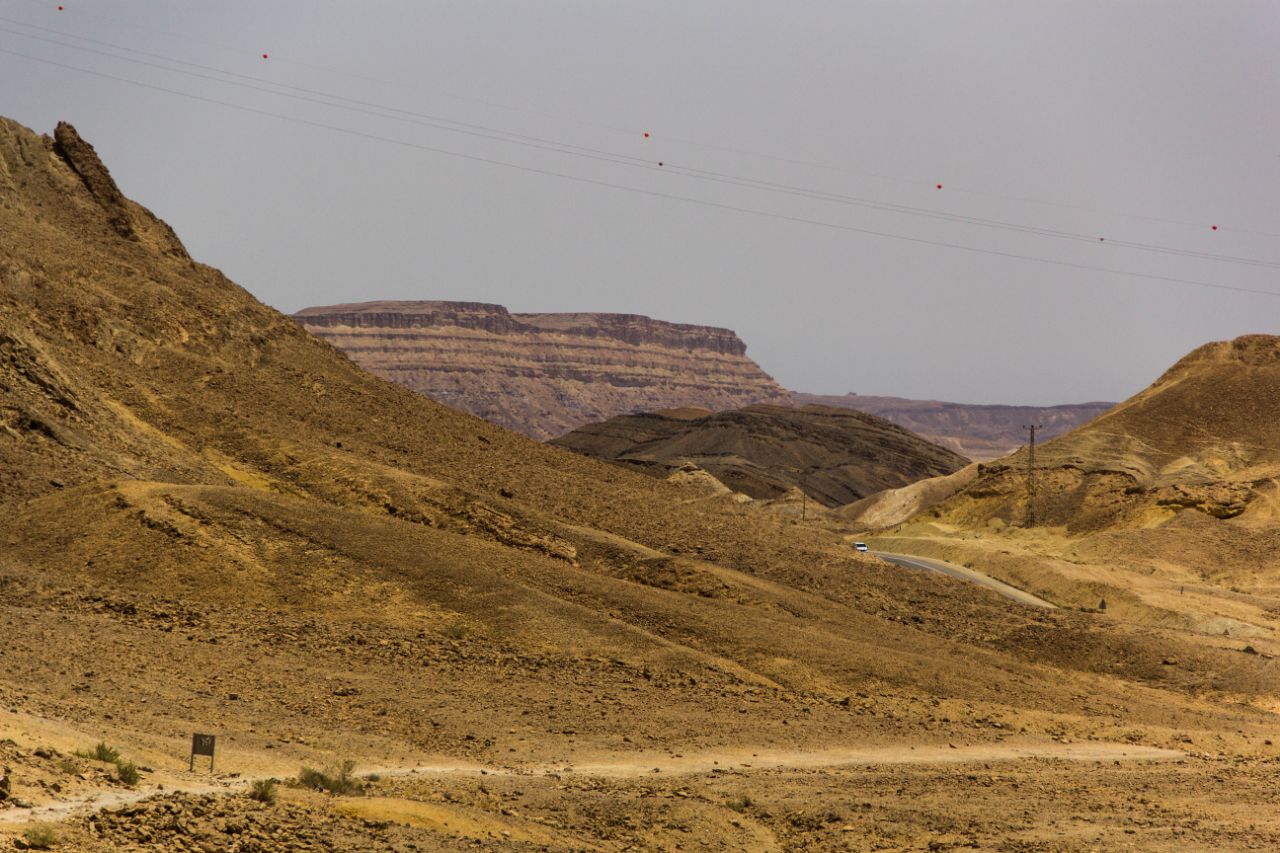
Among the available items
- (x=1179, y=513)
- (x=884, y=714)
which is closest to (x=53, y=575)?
(x=884, y=714)

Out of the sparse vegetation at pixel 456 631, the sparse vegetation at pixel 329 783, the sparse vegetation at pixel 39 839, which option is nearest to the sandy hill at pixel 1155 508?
the sparse vegetation at pixel 456 631

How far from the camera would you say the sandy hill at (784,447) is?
5802 inches

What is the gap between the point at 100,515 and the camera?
1348 inches

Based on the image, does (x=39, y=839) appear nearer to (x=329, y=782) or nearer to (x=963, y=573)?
(x=329, y=782)

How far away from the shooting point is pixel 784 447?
16288cm

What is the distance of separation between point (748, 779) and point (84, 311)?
32.1m

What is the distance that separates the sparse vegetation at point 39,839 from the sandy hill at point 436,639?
0.49 ft

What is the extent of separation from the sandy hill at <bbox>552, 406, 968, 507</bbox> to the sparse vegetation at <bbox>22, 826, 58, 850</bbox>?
12177cm

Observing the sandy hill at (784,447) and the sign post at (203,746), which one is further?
the sandy hill at (784,447)

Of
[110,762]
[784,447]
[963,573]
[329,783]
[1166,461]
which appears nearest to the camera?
[110,762]

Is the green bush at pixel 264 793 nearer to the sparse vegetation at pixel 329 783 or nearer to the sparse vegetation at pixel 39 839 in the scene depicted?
the sparse vegetation at pixel 329 783

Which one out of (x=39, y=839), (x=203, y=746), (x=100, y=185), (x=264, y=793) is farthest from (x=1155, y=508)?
(x=39, y=839)

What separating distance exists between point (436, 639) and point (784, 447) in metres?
133

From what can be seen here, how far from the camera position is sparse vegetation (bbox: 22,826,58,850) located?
12945 millimetres
